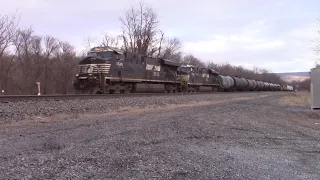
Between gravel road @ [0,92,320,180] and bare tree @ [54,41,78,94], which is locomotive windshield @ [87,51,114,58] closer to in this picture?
gravel road @ [0,92,320,180]

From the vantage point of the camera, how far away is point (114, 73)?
2264cm

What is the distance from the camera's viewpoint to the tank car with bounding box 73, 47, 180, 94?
72.2ft

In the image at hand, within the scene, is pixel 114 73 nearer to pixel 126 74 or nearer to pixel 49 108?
pixel 126 74

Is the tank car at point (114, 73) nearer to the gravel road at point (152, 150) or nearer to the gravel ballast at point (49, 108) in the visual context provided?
the gravel ballast at point (49, 108)

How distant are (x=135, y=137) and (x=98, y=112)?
18.1ft

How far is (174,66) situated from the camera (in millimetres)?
32875

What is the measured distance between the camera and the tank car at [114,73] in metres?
22.0

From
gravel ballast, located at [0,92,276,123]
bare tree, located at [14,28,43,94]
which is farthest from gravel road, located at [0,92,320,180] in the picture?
bare tree, located at [14,28,43,94]

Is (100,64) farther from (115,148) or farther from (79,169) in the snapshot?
(79,169)

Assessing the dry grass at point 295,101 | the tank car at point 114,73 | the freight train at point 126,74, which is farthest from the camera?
the dry grass at point 295,101

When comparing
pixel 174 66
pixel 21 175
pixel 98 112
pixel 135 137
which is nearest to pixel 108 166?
pixel 21 175

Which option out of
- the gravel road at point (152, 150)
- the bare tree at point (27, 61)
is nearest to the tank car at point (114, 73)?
the gravel road at point (152, 150)

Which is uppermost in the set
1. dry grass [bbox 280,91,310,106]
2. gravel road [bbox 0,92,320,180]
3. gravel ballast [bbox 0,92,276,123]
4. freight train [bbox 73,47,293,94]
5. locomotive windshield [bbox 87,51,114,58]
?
locomotive windshield [bbox 87,51,114,58]

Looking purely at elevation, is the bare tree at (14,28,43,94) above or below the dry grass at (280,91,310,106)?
above
